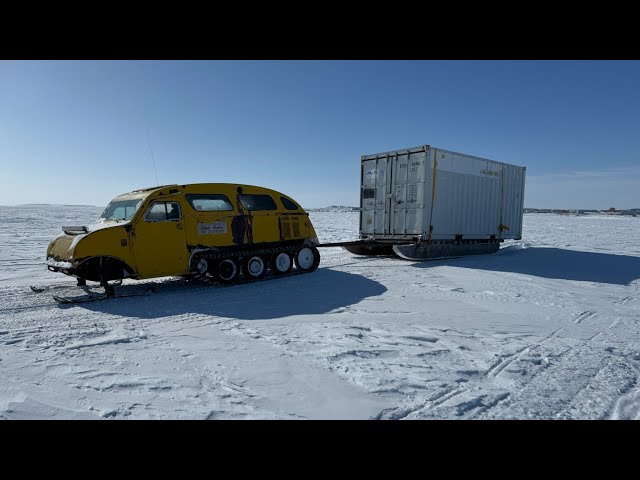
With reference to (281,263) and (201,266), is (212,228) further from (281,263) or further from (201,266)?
(281,263)

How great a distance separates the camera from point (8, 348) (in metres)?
4.59

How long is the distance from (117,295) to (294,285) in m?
3.67

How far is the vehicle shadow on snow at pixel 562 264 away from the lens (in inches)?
394

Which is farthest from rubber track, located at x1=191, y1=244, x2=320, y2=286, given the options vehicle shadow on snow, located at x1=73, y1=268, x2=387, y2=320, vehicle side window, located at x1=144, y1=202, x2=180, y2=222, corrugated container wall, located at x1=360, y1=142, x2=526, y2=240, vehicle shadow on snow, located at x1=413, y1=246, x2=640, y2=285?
corrugated container wall, located at x1=360, y1=142, x2=526, y2=240

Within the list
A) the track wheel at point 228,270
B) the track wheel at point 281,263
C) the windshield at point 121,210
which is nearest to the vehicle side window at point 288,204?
the track wheel at point 281,263

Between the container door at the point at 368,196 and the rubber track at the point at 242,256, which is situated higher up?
the container door at the point at 368,196

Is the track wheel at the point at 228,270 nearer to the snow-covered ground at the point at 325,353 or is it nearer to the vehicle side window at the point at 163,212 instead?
the snow-covered ground at the point at 325,353

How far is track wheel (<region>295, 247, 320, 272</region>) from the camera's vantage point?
33.6 ft

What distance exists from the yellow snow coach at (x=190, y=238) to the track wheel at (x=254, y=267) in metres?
0.02

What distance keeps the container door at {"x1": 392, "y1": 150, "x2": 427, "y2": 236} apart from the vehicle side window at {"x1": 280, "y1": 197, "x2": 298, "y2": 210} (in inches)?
165

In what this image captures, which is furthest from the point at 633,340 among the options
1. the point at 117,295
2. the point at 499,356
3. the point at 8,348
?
the point at 117,295

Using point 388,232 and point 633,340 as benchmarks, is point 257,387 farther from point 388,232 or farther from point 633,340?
point 388,232

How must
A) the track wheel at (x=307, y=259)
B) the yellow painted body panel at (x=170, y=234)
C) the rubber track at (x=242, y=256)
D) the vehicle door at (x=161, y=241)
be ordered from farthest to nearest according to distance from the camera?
the track wheel at (x=307, y=259), the rubber track at (x=242, y=256), the vehicle door at (x=161, y=241), the yellow painted body panel at (x=170, y=234)
